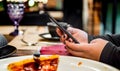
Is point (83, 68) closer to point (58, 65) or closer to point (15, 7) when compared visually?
point (58, 65)

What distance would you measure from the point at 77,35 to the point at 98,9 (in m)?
4.61

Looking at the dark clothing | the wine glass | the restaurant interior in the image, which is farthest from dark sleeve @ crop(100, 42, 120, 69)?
the wine glass

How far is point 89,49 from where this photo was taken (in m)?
0.99

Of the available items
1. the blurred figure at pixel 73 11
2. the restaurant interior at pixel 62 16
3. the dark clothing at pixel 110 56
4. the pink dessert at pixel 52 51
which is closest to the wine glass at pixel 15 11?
the restaurant interior at pixel 62 16

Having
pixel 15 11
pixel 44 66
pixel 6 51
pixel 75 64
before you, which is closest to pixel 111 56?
pixel 75 64

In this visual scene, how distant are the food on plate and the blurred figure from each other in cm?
402

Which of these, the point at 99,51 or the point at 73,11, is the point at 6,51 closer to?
the point at 99,51

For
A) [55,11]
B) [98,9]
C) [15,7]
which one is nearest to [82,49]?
[15,7]

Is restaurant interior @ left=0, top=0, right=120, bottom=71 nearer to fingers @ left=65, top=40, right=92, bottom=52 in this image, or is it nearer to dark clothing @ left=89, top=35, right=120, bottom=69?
fingers @ left=65, top=40, right=92, bottom=52

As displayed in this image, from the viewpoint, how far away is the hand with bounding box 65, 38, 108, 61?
978 millimetres

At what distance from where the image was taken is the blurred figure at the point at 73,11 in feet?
16.4

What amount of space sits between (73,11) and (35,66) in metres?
4.14

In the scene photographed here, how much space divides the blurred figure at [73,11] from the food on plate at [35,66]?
402cm

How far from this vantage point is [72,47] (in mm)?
1040
